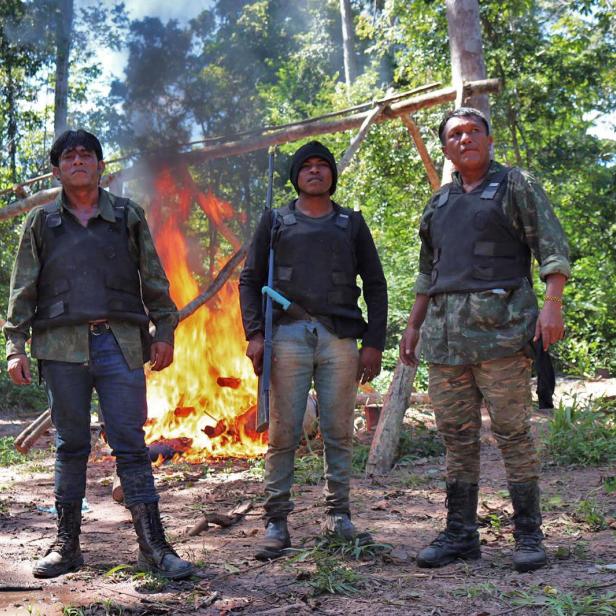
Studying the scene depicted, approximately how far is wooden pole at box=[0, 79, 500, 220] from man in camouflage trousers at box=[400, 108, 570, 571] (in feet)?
10.6

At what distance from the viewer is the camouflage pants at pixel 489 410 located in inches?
145

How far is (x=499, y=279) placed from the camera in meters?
3.70

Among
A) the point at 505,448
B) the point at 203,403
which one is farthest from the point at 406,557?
the point at 203,403

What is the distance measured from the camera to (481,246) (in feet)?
12.2

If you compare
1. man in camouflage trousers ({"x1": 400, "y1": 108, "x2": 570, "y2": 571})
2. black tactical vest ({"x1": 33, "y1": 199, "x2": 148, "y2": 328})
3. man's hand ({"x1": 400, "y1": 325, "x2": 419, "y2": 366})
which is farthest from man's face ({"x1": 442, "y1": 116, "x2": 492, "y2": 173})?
black tactical vest ({"x1": 33, "y1": 199, "x2": 148, "y2": 328})

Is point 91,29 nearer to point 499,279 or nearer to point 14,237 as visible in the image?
point 14,237

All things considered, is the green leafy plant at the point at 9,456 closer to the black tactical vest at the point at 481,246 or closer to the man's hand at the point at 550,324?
the black tactical vest at the point at 481,246

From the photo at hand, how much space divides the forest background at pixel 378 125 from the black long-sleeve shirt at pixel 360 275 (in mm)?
4317

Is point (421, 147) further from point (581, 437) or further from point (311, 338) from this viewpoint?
point (311, 338)

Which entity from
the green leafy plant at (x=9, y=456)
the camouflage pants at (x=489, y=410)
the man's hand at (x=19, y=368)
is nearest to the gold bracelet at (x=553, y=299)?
the camouflage pants at (x=489, y=410)

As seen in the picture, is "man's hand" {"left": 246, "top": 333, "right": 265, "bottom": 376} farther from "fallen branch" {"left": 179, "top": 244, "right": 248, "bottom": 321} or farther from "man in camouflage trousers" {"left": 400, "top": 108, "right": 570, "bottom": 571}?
"fallen branch" {"left": 179, "top": 244, "right": 248, "bottom": 321}

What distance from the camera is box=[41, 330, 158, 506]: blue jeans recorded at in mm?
3783

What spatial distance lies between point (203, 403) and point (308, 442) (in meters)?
1.47

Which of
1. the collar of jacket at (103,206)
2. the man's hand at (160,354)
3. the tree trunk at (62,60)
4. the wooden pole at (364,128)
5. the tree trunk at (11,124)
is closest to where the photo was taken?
the collar of jacket at (103,206)
